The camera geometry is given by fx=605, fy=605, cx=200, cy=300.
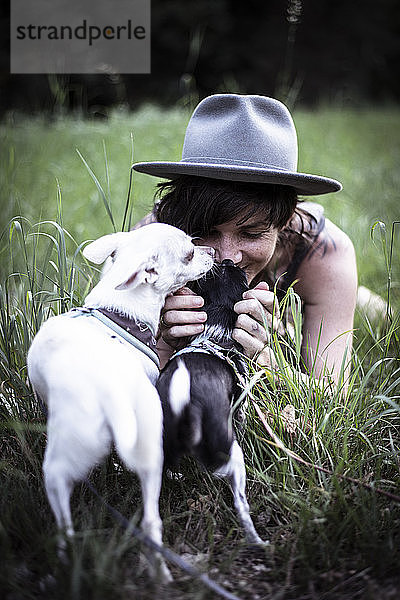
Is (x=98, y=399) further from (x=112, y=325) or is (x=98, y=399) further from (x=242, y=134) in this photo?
(x=242, y=134)

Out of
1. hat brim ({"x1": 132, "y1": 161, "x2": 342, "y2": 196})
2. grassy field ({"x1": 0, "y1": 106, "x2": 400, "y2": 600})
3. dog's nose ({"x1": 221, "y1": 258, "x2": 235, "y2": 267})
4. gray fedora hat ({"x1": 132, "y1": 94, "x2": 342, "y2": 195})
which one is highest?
gray fedora hat ({"x1": 132, "y1": 94, "x2": 342, "y2": 195})

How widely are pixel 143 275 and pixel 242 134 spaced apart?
0.74 metres

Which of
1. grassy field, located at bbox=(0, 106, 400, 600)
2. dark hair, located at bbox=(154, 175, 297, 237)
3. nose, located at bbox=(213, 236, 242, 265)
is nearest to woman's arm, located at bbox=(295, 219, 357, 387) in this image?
grassy field, located at bbox=(0, 106, 400, 600)

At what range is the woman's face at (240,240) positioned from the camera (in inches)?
89.4

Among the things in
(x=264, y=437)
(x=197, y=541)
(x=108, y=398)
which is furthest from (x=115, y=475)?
(x=108, y=398)

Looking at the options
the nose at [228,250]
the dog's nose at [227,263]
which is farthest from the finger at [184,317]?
the nose at [228,250]

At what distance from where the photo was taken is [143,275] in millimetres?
1766

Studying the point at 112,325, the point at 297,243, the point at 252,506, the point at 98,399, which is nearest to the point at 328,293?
the point at 297,243

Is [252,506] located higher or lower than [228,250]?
lower

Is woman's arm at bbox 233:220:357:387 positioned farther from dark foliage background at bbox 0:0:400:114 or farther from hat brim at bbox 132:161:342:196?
dark foliage background at bbox 0:0:400:114

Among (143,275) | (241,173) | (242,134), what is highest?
(242,134)

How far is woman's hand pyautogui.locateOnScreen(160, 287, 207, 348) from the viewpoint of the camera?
2.01m

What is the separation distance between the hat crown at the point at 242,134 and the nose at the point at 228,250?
304mm

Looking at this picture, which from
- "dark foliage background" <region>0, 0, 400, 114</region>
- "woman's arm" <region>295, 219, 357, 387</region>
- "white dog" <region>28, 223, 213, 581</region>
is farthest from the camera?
"dark foliage background" <region>0, 0, 400, 114</region>
